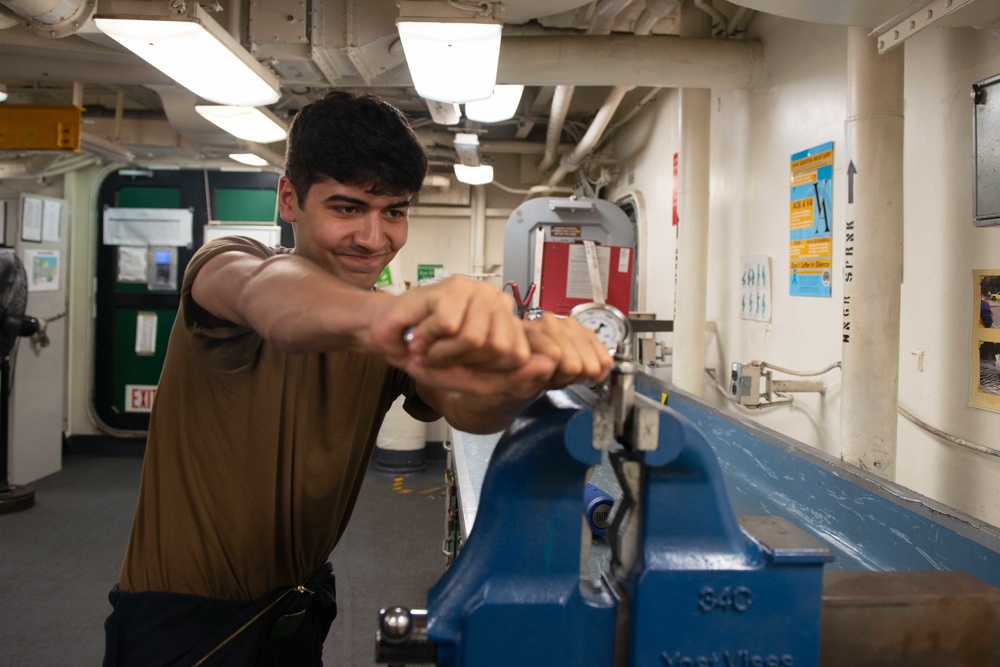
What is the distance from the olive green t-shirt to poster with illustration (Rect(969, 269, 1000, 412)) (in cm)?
166

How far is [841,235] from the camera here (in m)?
2.49

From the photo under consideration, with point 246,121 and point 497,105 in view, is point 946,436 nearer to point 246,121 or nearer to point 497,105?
point 497,105

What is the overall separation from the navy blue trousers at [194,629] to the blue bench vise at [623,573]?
596 mm

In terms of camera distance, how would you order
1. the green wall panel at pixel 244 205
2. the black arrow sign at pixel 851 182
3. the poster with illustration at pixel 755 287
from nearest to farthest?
the black arrow sign at pixel 851 182 → the poster with illustration at pixel 755 287 → the green wall panel at pixel 244 205

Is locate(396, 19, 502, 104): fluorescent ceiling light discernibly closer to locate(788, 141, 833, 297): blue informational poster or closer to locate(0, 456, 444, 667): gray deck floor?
locate(788, 141, 833, 297): blue informational poster

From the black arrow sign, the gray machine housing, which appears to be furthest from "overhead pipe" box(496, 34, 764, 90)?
the gray machine housing

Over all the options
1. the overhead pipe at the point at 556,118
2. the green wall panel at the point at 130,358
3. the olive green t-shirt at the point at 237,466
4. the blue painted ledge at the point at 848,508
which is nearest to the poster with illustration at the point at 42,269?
the green wall panel at the point at 130,358

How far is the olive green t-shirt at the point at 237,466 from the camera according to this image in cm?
120

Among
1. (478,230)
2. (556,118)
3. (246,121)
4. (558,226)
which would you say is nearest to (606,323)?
(246,121)

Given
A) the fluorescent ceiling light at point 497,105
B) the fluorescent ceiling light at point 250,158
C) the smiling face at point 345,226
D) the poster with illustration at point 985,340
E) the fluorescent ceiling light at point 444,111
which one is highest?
the fluorescent ceiling light at point 250,158

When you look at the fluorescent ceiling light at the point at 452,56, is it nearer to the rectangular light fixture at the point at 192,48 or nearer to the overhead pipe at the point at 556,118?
the rectangular light fixture at the point at 192,48

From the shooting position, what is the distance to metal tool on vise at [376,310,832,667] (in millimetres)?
747

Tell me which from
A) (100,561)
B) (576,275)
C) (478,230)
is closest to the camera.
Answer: (100,561)

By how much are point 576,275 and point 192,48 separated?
2547mm
